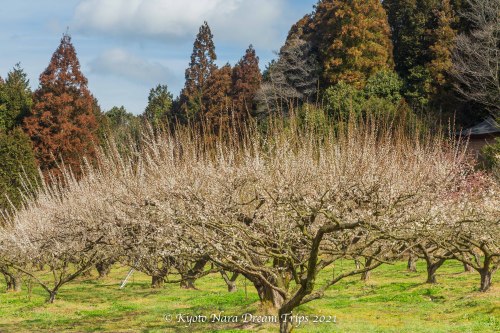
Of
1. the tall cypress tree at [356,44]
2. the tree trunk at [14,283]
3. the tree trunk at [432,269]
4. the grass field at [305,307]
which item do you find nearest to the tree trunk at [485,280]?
the grass field at [305,307]

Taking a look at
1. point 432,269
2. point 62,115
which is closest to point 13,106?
point 62,115

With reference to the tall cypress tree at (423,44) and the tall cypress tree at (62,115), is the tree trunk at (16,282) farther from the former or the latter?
the tall cypress tree at (423,44)

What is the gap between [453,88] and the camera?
146ft

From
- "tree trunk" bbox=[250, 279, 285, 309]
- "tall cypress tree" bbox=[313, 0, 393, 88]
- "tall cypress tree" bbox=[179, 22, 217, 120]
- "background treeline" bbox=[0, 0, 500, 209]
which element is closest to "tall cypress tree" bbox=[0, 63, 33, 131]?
"background treeline" bbox=[0, 0, 500, 209]

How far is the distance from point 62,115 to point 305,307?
1510 inches

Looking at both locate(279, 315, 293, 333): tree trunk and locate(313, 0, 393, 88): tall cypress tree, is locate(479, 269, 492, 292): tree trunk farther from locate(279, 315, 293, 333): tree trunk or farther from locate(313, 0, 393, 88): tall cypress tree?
locate(313, 0, 393, 88): tall cypress tree

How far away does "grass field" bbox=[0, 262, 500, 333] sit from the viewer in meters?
16.2

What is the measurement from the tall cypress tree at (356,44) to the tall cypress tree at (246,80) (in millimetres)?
5719

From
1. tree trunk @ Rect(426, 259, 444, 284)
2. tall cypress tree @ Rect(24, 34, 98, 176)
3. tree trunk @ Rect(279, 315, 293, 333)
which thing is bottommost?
tree trunk @ Rect(426, 259, 444, 284)

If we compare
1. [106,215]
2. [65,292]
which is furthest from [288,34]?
[106,215]

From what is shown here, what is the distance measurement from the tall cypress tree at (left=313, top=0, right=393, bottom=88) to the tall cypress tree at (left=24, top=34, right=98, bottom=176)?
19.2 meters

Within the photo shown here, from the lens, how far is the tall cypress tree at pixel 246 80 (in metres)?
50.0

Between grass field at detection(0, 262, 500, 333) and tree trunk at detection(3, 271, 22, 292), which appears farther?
tree trunk at detection(3, 271, 22, 292)

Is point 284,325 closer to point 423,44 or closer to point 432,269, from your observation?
point 432,269
